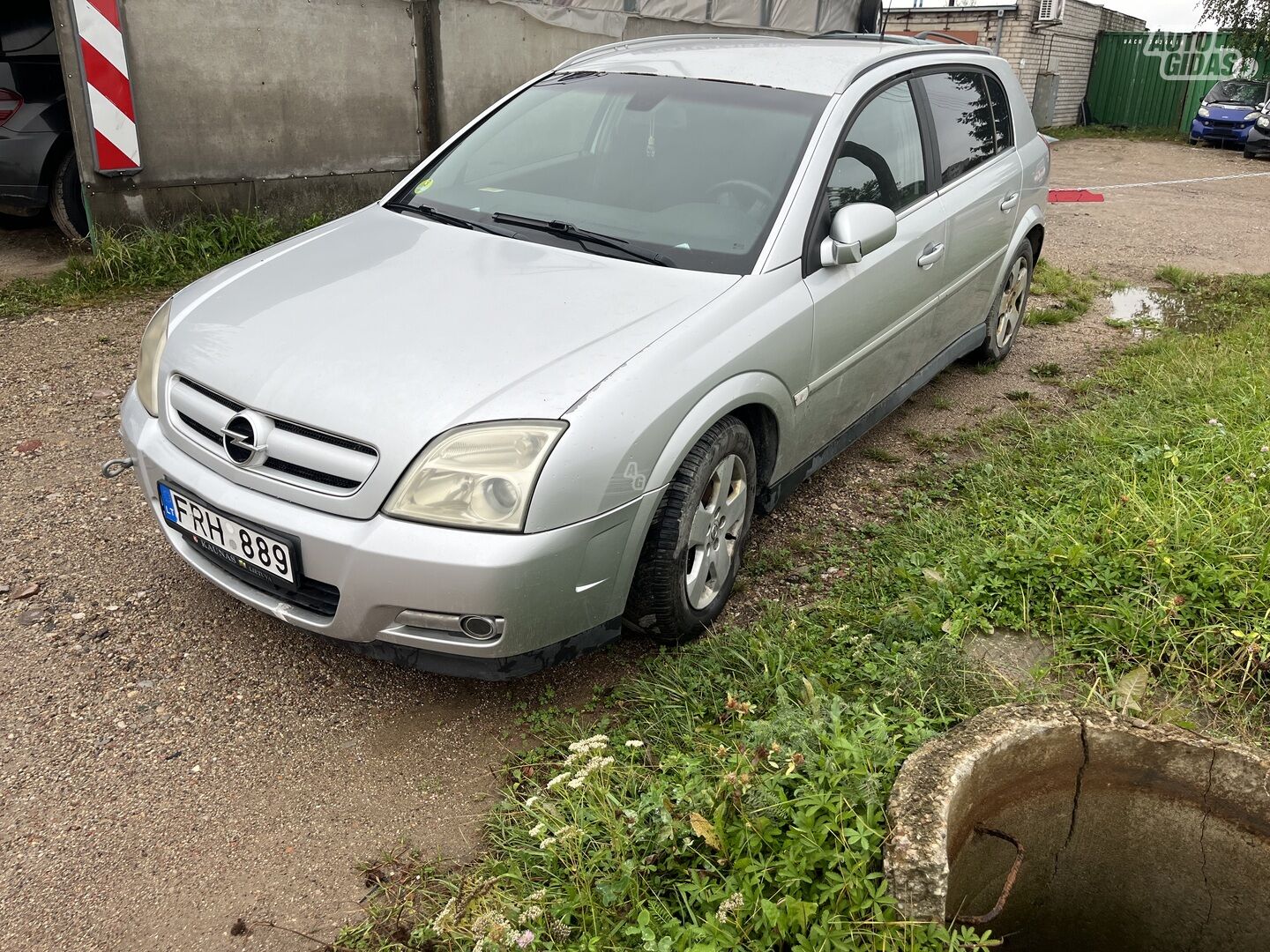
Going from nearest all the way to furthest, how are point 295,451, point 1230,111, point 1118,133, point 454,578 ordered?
point 454,578
point 295,451
point 1230,111
point 1118,133

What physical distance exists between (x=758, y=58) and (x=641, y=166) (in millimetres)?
762

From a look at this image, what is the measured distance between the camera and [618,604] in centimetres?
272

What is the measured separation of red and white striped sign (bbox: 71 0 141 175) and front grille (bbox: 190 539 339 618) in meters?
4.28

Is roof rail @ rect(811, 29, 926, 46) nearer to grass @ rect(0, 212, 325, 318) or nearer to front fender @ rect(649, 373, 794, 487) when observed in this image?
front fender @ rect(649, 373, 794, 487)

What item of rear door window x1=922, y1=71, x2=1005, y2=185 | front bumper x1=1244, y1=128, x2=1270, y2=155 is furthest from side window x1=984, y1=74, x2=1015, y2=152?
front bumper x1=1244, y1=128, x2=1270, y2=155

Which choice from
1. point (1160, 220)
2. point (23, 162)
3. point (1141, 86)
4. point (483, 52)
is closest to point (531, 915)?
point (23, 162)

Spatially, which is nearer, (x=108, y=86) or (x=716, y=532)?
(x=716, y=532)

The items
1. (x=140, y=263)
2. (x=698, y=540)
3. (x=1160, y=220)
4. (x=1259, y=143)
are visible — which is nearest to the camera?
(x=698, y=540)

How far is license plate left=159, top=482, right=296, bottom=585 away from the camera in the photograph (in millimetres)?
2553

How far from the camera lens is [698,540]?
115 inches

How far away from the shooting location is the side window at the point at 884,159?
352 centimetres

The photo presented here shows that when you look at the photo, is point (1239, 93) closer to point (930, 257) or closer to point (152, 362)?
point (930, 257)

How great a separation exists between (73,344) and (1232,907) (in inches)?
219

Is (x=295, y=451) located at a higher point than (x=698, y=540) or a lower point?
higher
